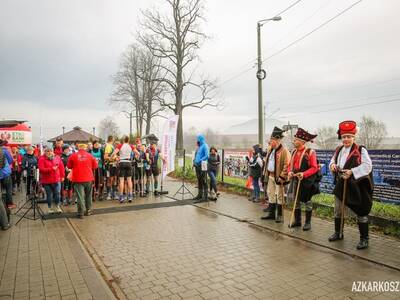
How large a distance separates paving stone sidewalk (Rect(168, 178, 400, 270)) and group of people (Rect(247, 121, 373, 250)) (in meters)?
0.18

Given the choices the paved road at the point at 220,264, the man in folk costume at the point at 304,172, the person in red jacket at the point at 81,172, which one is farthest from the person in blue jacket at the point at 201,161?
the man in folk costume at the point at 304,172

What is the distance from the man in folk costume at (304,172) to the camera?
6730 mm

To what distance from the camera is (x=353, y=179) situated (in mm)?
5734

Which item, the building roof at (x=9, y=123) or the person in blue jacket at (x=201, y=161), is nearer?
the person in blue jacket at (x=201, y=161)

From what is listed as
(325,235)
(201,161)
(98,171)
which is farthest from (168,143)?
(325,235)

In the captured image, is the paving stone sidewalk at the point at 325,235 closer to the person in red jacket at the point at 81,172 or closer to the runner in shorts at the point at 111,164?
the runner in shorts at the point at 111,164

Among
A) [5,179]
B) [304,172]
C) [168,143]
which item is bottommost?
[5,179]

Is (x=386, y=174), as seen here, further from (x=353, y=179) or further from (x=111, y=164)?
(x=111, y=164)

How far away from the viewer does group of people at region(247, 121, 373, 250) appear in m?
5.68

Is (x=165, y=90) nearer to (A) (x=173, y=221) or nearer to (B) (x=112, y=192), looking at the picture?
(B) (x=112, y=192)

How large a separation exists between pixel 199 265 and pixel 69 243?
2695mm

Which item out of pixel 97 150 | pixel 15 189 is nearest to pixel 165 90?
pixel 15 189

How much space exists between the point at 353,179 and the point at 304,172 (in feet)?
3.66

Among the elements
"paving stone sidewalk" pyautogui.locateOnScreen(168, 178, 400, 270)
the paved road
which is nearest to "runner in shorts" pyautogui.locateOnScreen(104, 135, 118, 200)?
"paving stone sidewalk" pyautogui.locateOnScreen(168, 178, 400, 270)
